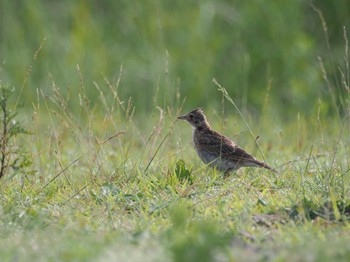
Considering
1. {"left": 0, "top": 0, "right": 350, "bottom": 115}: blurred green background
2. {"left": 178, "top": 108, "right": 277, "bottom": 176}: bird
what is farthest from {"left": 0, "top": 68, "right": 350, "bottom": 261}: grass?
{"left": 0, "top": 0, "right": 350, "bottom": 115}: blurred green background

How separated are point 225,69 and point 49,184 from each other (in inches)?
267

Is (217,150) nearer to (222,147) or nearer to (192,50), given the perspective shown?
(222,147)

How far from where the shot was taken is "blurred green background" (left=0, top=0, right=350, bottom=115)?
44.7ft

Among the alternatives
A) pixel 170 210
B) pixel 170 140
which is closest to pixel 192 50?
pixel 170 140

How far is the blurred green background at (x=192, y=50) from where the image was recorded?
13.6 metres

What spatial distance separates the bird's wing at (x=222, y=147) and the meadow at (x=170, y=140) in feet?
0.52

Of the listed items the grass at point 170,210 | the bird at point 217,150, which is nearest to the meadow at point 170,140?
the grass at point 170,210

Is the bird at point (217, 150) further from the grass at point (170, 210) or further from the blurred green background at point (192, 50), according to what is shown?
the blurred green background at point (192, 50)

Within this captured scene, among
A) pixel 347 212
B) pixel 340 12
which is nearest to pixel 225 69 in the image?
pixel 340 12

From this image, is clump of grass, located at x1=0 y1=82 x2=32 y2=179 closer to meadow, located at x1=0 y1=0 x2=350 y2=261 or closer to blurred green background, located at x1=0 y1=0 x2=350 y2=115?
meadow, located at x1=0 y1=0 x2=350 y2=261

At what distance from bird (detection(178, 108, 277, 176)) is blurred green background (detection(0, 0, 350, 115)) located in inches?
128

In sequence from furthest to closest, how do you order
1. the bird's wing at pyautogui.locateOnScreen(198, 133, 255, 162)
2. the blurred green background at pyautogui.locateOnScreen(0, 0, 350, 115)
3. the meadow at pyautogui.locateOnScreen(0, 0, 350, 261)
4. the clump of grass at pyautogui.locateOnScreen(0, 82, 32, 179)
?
the blurred green background at pyautogui.locateOnScreen(0, 0, 350, 115), the bird's wing at pyautogui.locateOnScreen(198, 133, 255, 162), the clump of grass at pyautogui.locateOnScreen(0, 82, 32, 179), the meadow at pyautogui.locateOnScreen(0, 0, 350, 261)

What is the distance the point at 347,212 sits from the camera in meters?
6.58

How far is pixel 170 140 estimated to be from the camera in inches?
364
